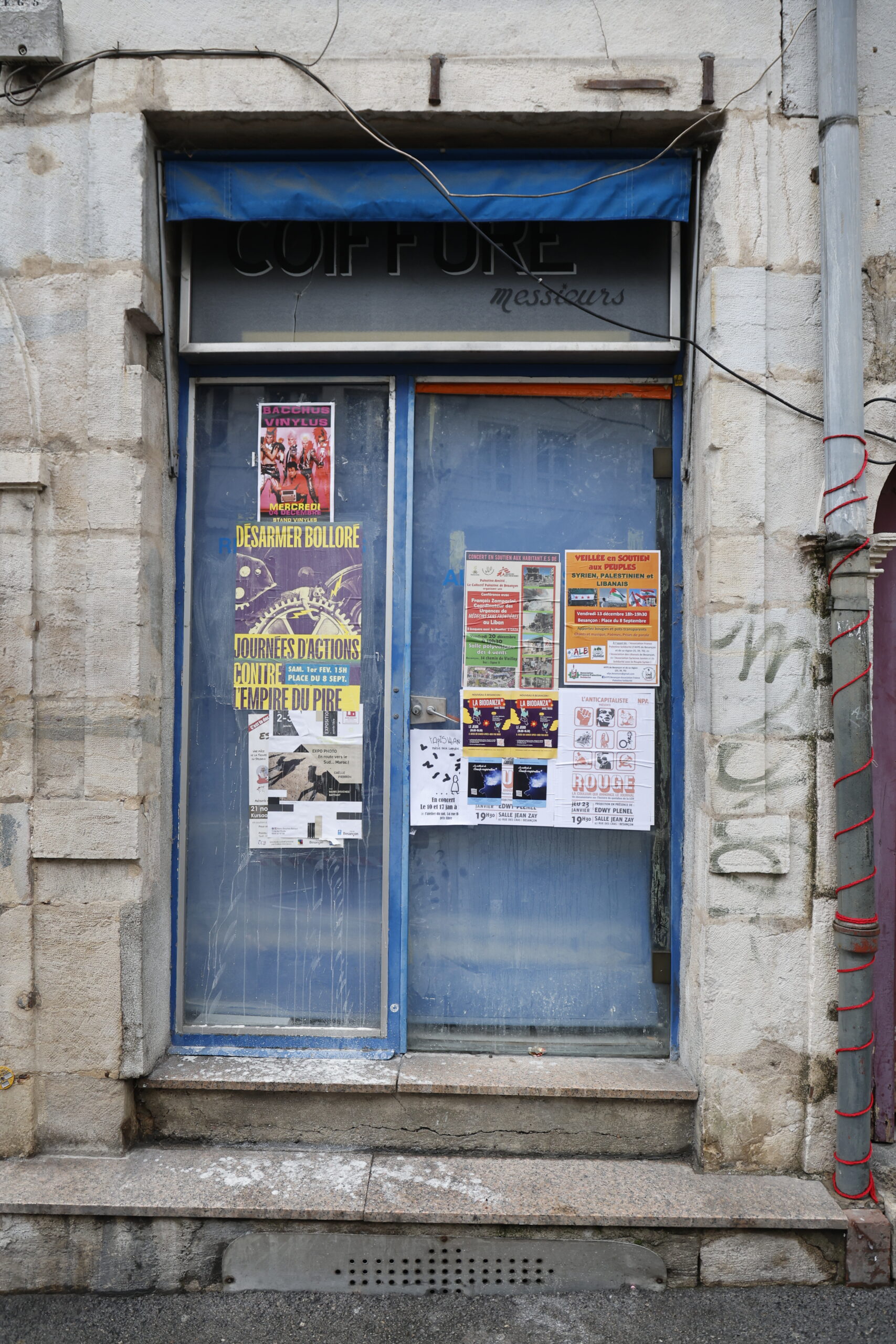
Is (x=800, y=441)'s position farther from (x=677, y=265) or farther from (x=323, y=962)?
(x=323, y=962)

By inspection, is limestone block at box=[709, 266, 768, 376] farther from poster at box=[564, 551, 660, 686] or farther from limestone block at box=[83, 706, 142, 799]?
limestone block at box=[83, 706, 142, 799]

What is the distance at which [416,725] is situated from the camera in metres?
3.59

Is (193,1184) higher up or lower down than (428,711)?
lower down

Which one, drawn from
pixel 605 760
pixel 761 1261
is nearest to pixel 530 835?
pixel 605 760

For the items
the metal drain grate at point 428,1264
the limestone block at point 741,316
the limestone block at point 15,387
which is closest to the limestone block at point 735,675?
the limestone block at point 741,316

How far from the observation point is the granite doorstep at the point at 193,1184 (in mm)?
2910

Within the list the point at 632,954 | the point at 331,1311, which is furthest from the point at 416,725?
the point at 331,1311

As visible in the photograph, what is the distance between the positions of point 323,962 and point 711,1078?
1.63 m

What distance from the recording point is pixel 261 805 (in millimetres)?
3590

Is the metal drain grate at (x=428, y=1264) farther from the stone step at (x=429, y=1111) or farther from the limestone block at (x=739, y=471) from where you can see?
the limestone block at (x=739, y=471)

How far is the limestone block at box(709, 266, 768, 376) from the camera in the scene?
10.4ft

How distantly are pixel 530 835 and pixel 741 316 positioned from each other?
88.8 inches

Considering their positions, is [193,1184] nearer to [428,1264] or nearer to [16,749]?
[428,1264]

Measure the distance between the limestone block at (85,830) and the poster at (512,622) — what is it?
4.84ft
